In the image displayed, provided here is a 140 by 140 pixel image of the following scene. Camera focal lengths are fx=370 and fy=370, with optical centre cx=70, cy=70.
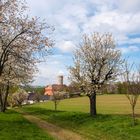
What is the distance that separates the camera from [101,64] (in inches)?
1833

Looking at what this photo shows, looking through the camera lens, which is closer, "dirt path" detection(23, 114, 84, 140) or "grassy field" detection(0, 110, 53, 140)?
"grassy field" detection(0, 110, 53, 140)

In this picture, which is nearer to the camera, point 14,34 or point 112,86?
point 14,34

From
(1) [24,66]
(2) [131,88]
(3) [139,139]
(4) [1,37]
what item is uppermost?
(4) [1,37]

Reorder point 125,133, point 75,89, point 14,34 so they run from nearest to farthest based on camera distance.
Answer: point 125,133, point 14,34, point 75,89

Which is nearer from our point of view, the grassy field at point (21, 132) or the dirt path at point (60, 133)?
the grassy field at point (21, 132)

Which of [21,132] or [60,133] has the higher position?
[21,132]

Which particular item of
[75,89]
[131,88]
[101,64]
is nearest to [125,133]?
[131,88]

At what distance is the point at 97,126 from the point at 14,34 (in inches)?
497

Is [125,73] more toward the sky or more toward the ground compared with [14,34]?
more toward the ground

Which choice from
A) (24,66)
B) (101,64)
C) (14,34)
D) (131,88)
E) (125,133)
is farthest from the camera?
(101,64)

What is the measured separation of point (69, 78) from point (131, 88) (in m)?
18.1

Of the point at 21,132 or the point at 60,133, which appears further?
the point at 60,133

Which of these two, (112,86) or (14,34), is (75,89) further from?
(14,34)

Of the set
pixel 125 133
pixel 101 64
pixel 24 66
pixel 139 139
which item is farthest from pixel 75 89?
pixel 139 139
